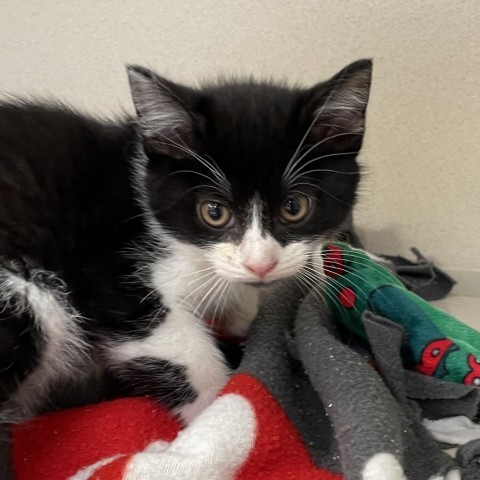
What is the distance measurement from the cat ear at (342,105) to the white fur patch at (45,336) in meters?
0.51

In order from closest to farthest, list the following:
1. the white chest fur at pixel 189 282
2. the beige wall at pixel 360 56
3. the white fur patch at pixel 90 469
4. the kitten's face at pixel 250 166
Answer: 1. the white fur patch at pixel 90 469
2. the kitten's face at pixel 250 166
3. the white chest fur at pixel 189 282
4. the beige wall at pixel 360 56

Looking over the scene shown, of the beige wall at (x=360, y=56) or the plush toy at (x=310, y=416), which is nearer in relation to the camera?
the plush toy at (x=310, y=416)

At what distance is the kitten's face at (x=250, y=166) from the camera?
887 millimetres

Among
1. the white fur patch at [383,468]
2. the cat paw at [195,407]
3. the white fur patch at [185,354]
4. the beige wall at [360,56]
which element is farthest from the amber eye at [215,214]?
the beige wall at [360,56]

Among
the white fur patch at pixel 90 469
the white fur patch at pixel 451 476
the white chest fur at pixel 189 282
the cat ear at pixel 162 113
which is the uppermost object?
the cat ear at pixel 162 113

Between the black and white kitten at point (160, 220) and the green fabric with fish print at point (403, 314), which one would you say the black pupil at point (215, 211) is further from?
the green fabric with fish print at point (403, 314)

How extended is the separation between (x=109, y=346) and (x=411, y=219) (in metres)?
0.91

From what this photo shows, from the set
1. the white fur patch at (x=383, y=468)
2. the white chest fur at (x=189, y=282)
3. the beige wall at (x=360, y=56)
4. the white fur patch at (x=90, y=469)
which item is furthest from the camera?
the beige wall at (x=360, y=56)

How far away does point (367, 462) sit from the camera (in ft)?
2.27

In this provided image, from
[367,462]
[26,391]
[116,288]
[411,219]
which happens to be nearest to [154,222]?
[116,288]

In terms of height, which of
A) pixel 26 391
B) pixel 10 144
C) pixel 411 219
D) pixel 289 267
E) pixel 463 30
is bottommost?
pixel 26 391

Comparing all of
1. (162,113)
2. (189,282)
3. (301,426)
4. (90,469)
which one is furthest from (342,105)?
(90,469)

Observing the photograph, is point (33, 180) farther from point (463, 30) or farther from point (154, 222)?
point (463, 30)

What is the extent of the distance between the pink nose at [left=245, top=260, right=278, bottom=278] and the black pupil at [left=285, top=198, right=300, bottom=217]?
Result: 0.10m
